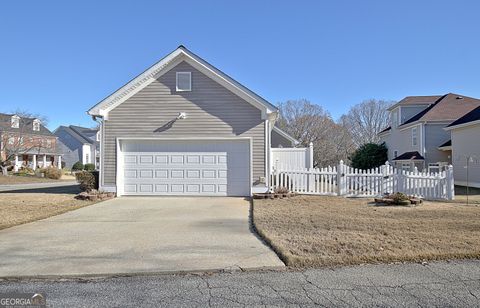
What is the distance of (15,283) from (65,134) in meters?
61.5

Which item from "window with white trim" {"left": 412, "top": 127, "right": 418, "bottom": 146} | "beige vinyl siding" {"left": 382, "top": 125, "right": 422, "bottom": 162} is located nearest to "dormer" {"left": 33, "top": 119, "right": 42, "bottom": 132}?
"beige vinyl siding" {"left": 382, "top": 125, "right": 422, "bottom": 162}

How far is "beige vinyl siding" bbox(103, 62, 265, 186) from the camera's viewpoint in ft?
46.8

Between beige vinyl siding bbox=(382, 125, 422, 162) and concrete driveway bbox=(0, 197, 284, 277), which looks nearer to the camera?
concrete driveway bbox=(0, 197, 284, 277)

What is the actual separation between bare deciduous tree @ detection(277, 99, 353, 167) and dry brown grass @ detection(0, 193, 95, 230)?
36.0 m

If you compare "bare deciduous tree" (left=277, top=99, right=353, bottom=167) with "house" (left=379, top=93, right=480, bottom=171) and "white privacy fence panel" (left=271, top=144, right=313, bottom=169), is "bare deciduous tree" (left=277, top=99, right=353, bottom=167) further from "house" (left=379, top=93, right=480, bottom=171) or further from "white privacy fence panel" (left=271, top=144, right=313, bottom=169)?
"white privacy fence panel" (left=271, top=144, right=313, bottom=169)

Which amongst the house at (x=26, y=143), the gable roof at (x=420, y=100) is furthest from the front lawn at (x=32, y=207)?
the house at (x=26, y=143)

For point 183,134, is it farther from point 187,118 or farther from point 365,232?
point 365,232

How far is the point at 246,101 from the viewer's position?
14258mm

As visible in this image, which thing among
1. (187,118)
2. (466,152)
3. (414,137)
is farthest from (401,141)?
(187,118)

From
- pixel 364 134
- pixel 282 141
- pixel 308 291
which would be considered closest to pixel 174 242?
pixel 308 291

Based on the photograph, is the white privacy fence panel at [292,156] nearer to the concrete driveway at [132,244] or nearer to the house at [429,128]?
the concrete driveway at [132,244]

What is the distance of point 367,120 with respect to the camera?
193 feet

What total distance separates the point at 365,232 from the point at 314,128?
4125cm

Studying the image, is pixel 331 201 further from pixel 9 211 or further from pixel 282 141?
pixel 282 141
